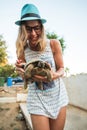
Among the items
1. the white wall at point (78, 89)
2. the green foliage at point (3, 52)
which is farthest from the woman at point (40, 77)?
the green foliage at point (3, 52)

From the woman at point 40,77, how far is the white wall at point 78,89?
6.53m

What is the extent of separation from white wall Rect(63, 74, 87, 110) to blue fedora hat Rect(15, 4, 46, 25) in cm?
661

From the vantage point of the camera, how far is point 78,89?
9.81 meters

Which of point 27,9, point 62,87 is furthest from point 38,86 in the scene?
point 27,9

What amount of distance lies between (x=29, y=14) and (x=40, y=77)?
0.60 meters

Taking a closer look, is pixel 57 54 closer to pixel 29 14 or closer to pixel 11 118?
pixel 29 14

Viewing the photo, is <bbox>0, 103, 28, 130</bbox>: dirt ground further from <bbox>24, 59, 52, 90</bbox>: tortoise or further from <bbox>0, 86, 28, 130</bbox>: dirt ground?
<bbox>24, 59, 52, 90</bbox>: tortoise

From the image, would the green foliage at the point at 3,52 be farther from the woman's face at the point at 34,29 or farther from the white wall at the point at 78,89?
the woman's face at the point at 34,29

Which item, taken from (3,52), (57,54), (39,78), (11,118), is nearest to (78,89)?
(11,118)

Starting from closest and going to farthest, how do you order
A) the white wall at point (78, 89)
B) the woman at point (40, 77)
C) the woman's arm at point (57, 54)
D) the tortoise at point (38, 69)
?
1. the tortoise at point (38, 69)
2. the woman at point (40, 77)
3. the woman's arm at point (57, 54)
4. the white wall at point (78, 89)

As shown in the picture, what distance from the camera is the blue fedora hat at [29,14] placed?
2.35 meters

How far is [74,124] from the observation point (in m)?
6.40

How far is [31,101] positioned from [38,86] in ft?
0.49

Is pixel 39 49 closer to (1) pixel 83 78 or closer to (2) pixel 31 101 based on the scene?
(2) pixel 31 101
